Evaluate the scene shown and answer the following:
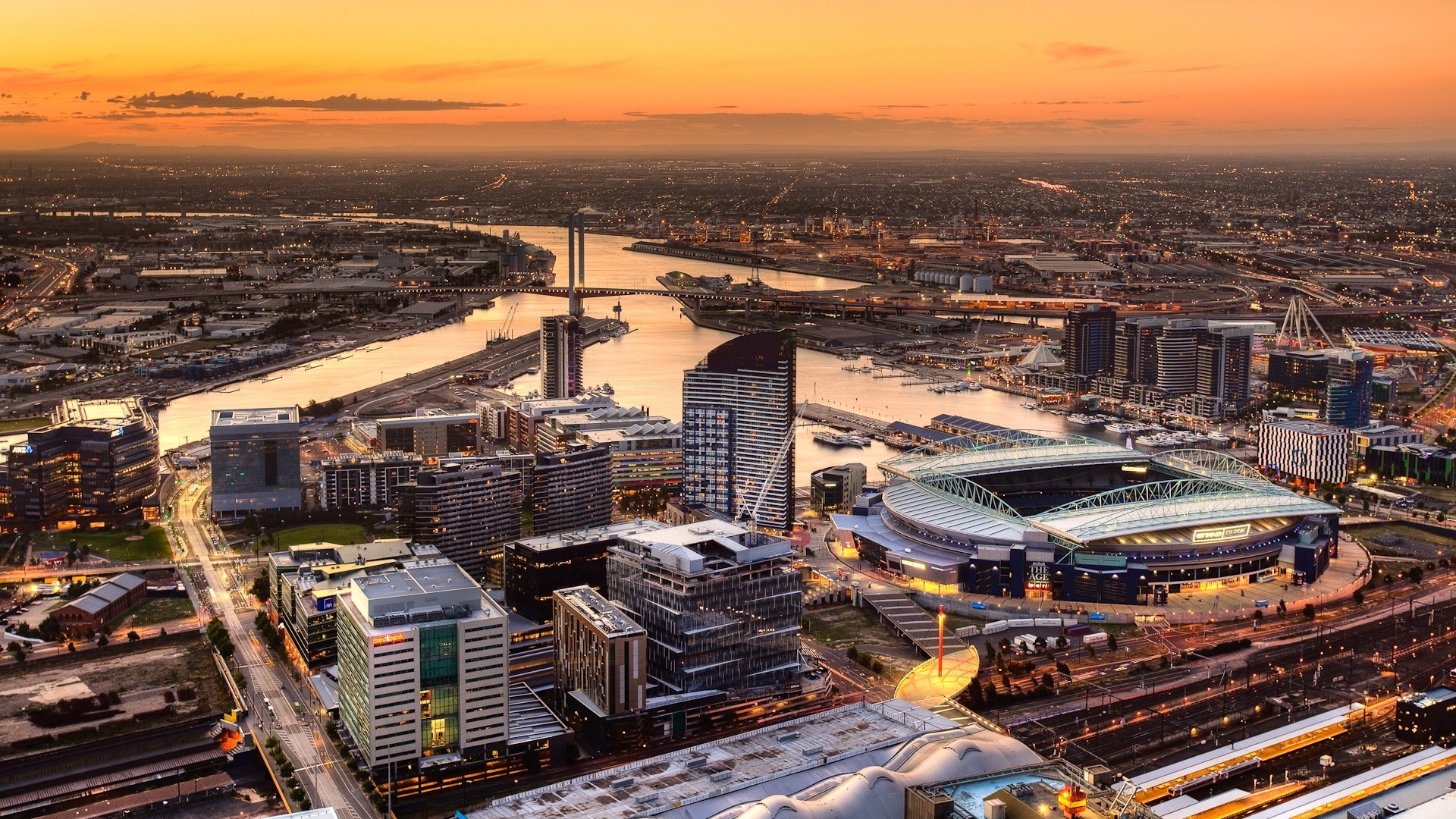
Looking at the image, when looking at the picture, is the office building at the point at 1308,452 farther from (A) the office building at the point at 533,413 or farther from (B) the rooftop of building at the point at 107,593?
(B) the rooftop of building at the point at 107,593

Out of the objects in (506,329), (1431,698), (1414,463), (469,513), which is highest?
(469,513)

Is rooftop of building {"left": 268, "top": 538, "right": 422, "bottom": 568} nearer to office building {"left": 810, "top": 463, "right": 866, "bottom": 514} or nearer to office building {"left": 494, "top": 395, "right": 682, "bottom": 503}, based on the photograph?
office building {"left": 494, "top": 395, "right": 682, "bottom": 503}

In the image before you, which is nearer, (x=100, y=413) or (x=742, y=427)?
(x=742, y=427)

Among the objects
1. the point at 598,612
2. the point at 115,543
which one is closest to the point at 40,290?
the point at 115,543

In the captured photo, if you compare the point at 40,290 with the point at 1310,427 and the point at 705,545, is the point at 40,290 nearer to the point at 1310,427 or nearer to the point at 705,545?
the point at 1310,427

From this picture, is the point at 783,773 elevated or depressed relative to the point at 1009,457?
depressed

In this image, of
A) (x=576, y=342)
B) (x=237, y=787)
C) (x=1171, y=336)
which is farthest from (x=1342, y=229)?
Answer: (x=237, y=787)
